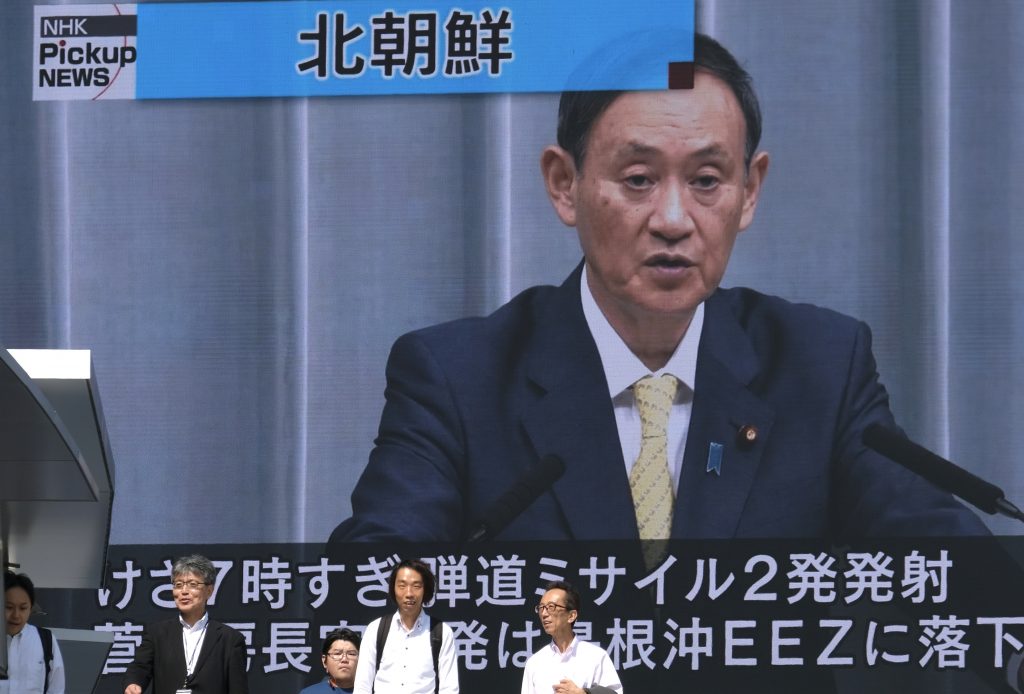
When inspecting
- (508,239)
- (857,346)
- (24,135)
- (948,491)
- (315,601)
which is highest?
(24,135)

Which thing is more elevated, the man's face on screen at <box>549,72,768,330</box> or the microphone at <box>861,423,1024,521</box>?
the man's face on screen at <box>549,72,768,330</box>

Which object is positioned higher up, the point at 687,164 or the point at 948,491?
the point at 687,164

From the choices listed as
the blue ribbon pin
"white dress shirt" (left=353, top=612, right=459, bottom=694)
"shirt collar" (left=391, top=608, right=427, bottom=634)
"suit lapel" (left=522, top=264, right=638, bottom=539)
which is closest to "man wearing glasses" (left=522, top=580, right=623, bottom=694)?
"white dress shirt" (left=353, top=612, right=459, bottom=694)

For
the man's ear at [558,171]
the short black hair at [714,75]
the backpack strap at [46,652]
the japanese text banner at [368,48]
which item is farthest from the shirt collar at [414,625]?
the japanese text banner at [368,48]

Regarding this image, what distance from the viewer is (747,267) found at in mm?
5512

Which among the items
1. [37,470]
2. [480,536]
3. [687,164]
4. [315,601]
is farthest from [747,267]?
[37,470]

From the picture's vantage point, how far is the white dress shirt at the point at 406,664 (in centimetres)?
415

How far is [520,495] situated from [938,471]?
1.36 metres

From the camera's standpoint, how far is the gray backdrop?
17.7 ft

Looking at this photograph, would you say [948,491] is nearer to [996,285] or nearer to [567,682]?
[996,285]

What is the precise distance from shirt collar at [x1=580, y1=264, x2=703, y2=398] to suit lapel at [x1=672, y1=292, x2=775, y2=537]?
30mm

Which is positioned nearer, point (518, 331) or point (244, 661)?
point (244, 661)

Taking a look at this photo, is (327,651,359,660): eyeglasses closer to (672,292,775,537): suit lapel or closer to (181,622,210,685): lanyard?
(181,622,210,685): lanyard

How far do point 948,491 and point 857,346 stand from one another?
553mm
